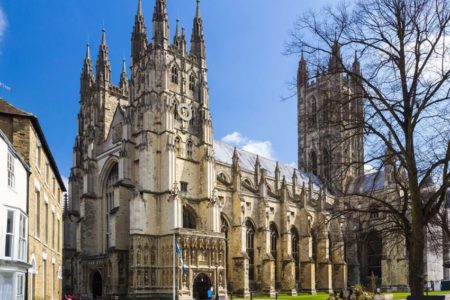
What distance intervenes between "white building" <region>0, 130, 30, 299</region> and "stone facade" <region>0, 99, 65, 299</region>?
4.62 feet

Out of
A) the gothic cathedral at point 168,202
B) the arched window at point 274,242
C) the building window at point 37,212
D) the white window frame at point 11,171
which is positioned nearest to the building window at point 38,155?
the building window at point 37,212

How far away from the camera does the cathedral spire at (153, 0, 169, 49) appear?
5400 centimetres

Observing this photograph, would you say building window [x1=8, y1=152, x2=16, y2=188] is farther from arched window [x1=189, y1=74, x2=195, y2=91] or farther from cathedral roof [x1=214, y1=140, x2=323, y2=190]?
cathedral roof [x1=214, y1=140, x2=323, y2=190]

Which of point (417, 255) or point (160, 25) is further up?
point (160, 25)

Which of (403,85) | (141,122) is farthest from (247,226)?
(403,85)

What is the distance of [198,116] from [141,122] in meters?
6.81

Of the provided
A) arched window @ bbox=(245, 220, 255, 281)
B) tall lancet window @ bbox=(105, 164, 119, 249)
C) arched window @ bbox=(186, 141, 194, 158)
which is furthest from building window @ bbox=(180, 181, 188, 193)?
arched window @ bbox=(245, 220, 255, 281)

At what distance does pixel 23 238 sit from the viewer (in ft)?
61.0

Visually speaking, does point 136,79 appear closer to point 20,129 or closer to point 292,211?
point 292,211

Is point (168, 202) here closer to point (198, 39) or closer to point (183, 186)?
point (183, 186)

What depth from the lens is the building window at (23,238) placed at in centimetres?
1840

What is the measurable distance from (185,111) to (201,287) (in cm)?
1833

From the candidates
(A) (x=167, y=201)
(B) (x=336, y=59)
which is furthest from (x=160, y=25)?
(B) (x=336, y=59)

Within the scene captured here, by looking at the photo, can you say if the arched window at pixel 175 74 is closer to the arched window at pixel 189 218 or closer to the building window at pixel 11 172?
the arched window at pixel 189 218
